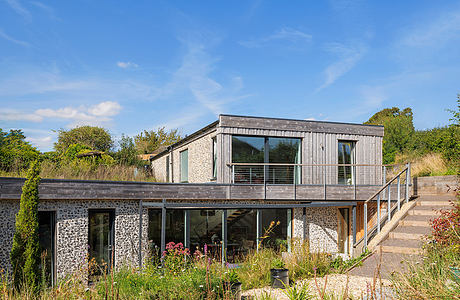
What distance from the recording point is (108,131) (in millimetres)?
40188

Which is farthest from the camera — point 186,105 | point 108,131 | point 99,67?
point 108,131

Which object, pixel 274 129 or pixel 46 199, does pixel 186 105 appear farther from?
pixel 46 199

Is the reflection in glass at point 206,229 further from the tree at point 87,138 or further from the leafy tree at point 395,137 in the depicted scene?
the tree at point 87,138

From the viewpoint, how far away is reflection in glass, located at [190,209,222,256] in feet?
40.0

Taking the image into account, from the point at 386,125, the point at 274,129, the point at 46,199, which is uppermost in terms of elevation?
the point at 386,125

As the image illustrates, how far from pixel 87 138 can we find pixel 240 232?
100 ft

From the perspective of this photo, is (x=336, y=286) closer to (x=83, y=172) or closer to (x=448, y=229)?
(x=448, y=229)

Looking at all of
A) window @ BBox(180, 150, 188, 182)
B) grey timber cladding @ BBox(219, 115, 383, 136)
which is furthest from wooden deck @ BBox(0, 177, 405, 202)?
window @ BBox(180, 150, 188, 182)

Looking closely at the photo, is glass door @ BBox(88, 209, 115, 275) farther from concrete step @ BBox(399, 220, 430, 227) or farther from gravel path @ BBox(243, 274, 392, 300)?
concrete step @ BBox(399, 220, 430, 227)

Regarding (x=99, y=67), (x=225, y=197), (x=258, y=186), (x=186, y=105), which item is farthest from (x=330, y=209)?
(x=186, y=105)

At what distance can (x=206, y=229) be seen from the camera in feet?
40.6

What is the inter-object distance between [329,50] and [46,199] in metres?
11.9

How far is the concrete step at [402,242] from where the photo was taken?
10203mm

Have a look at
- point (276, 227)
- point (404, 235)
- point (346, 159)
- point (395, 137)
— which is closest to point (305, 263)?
point (404, 235)
